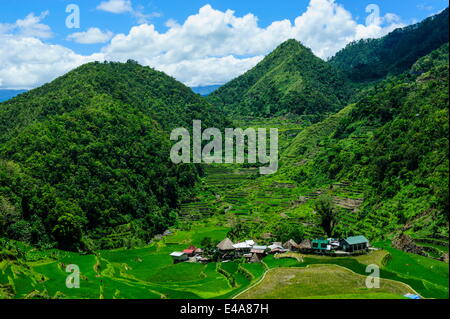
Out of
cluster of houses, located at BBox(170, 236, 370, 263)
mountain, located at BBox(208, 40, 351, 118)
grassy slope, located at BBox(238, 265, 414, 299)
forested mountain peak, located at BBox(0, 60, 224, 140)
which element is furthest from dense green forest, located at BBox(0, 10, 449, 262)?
mountain, located at BBox(208, 40, 351, 118)

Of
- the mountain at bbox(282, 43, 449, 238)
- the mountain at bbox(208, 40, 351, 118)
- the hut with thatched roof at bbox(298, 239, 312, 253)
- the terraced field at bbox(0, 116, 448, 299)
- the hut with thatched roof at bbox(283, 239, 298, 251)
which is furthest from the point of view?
the mountain at bbox(208, 40, 351, 118)

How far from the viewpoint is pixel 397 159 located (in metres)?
34.6

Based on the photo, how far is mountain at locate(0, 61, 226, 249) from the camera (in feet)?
115

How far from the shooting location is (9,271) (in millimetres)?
20656

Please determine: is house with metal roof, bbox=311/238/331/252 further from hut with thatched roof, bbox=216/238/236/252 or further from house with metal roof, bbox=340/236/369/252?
hut with thatched roof, bbox=216/238/236/252

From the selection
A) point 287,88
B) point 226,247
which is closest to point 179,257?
point 226,247

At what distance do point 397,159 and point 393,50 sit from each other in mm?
89334

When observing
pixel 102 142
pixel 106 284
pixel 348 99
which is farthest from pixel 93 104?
pixel 348 99

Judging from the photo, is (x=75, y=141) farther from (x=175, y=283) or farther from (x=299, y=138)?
(x=299, y=138)

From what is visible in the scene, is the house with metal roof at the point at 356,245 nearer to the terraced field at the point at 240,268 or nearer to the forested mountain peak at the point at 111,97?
the terraced field at the point at 240,268

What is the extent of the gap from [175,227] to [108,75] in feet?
146

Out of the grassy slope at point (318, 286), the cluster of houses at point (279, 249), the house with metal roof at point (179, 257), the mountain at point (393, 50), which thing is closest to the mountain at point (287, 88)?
the mountain at point (393, 50)

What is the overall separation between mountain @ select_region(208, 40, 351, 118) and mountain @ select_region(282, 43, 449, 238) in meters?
41.5
